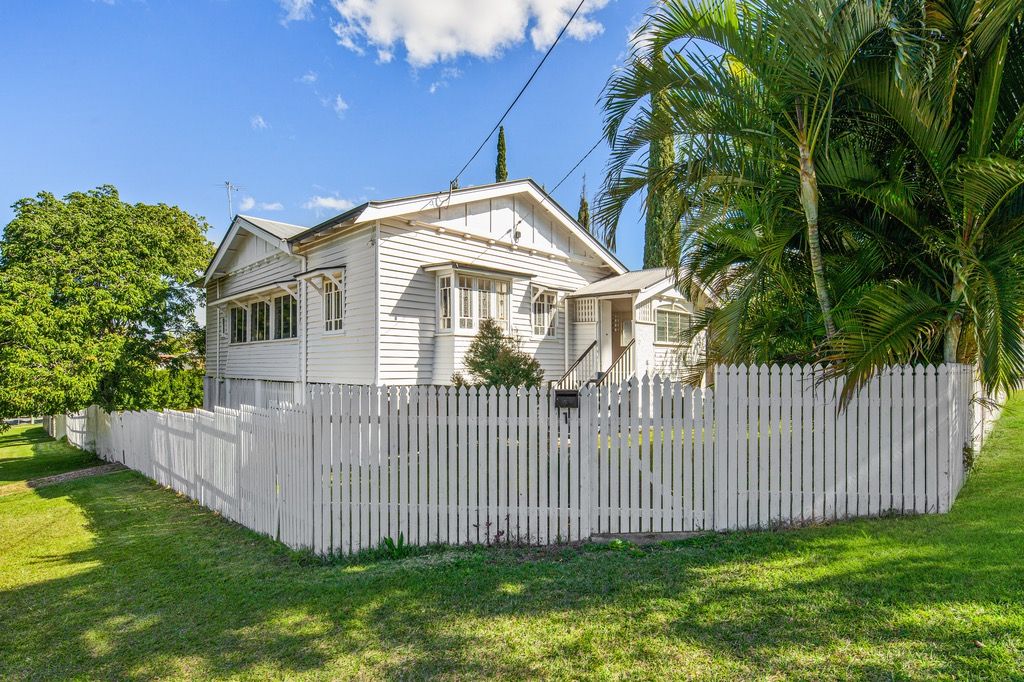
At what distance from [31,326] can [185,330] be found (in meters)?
5.19

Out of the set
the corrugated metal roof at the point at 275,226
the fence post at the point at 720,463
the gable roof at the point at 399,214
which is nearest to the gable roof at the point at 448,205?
the gable roof at the point at 399,214

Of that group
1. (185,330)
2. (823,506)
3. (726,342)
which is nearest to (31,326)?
(185,330)

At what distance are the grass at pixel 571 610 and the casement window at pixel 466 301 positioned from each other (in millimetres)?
7382

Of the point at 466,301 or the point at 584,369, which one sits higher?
the point at 466,301

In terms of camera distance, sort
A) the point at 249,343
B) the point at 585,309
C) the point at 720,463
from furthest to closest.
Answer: the point at 249,343, the point at 585,309, the point at 720,463

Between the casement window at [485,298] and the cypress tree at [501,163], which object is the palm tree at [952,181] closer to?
the casement window at [485,298]

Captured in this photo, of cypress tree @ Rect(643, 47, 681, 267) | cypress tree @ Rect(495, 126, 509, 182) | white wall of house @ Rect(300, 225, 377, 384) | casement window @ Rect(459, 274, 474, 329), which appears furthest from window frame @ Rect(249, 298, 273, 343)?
cypress tree @ Rect(495, 126, 509, 182)

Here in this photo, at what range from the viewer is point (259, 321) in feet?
56.8

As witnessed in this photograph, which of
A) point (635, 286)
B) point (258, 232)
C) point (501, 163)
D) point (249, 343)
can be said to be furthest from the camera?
point (501, 163)

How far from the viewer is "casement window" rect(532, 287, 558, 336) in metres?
15.0

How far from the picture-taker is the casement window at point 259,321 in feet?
55.2

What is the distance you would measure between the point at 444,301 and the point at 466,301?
0.53 metres

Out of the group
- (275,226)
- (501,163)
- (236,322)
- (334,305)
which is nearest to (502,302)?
(334,305)

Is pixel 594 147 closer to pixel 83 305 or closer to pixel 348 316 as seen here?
pixel 348 316
